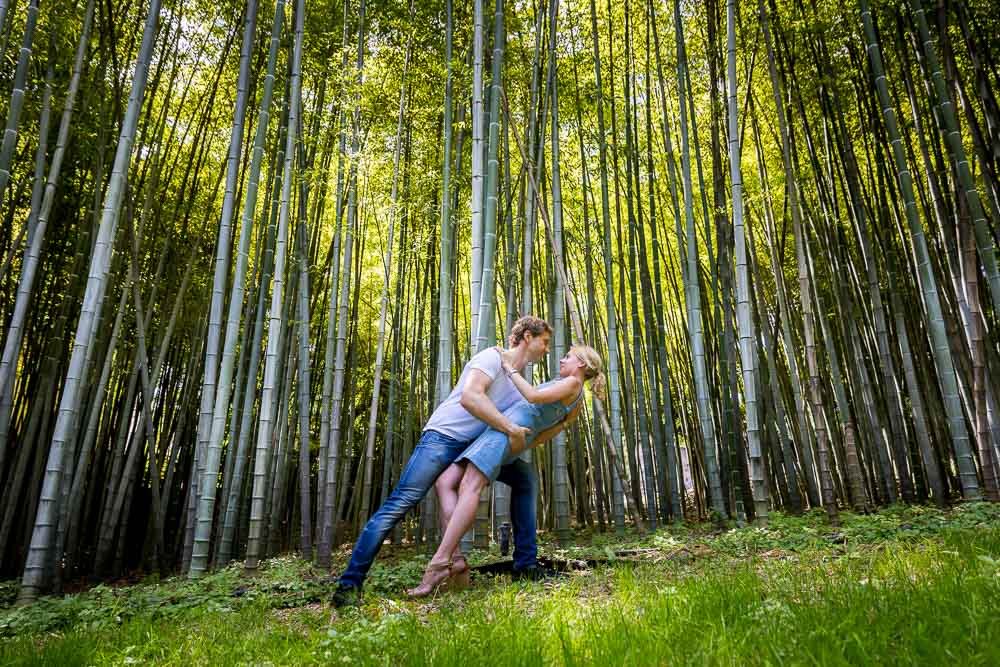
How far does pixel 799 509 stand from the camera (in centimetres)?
541

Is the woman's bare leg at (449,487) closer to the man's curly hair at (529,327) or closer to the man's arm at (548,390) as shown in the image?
the man's arm at (548,390)

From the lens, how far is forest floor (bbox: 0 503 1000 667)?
1.09 metres

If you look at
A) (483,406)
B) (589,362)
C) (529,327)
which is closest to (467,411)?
(483,406)

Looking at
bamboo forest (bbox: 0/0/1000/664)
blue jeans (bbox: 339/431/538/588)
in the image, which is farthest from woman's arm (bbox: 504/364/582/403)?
bamboo forest (bbox: 0/0/1000/664)

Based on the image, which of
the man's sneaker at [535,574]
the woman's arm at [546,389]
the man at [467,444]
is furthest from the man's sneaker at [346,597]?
the woman's arm at [546,389]

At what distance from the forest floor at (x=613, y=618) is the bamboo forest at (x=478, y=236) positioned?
0.83 metres

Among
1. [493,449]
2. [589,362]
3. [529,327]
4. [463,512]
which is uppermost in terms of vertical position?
[529,327]

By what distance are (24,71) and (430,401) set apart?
3886 millimetres

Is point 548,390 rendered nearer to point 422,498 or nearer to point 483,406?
point 483,406

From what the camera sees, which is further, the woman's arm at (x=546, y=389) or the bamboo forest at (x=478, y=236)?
the bamboo forest at (x=478, y=236)

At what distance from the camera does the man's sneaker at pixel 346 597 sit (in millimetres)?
2061

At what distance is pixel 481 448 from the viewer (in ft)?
7.32

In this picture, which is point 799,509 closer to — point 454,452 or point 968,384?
point 968,384

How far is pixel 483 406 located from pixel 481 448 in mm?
158
